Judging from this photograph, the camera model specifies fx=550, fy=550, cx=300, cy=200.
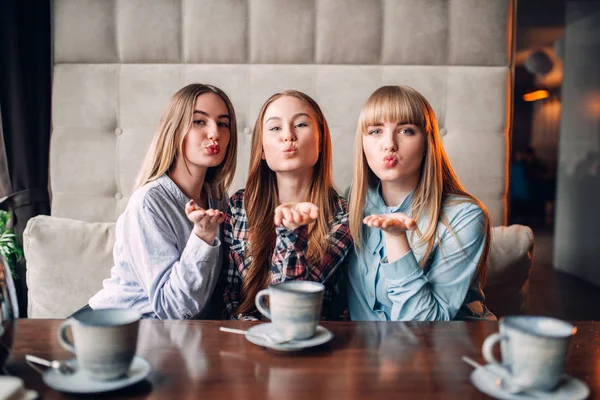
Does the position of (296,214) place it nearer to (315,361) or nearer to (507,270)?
(315,361)

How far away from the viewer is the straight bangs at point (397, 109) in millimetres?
1322

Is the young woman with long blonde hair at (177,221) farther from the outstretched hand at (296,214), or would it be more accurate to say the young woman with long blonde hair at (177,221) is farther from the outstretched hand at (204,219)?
the outstretched hand at (296,214)

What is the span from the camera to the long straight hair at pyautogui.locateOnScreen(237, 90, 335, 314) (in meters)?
1.37

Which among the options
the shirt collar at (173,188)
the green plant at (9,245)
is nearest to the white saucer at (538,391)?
the shirt collar at (173,188)

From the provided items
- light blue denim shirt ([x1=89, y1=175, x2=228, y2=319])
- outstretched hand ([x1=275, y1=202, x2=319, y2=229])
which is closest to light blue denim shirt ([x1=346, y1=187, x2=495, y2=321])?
outstretched hand ([x1=275, y1=202, x2=319, y2=229])

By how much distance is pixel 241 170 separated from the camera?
2010mm

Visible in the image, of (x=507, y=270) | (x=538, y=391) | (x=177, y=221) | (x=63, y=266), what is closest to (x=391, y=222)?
(x=538, y=391)

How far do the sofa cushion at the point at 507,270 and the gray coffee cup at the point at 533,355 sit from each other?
44.8 inches

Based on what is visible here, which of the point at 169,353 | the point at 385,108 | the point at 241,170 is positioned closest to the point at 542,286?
the point at 241,170

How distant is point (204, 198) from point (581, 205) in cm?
343

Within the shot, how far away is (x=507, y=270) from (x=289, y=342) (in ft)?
3.86

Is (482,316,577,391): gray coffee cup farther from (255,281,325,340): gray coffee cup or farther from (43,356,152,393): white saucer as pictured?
(43,356,152,393): white saucer

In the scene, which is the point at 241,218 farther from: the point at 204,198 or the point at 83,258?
the point at 83,258

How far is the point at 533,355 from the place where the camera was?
0.65 m
